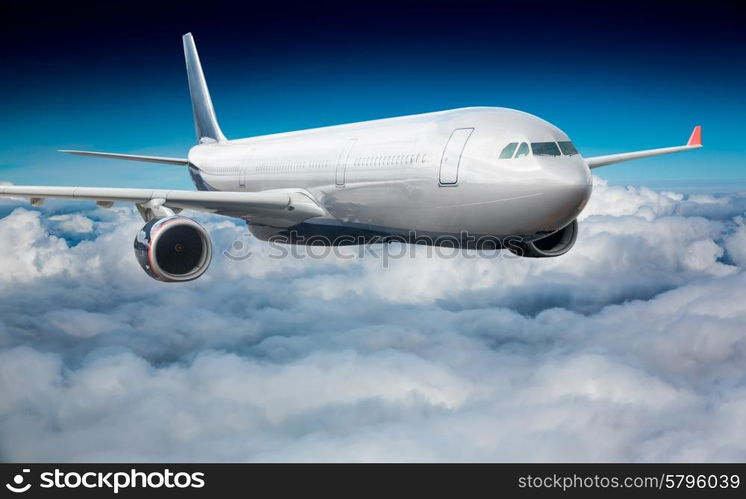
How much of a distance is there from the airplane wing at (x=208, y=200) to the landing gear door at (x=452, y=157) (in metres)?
4.65

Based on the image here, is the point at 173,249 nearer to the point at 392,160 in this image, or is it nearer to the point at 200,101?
the point at 392,160

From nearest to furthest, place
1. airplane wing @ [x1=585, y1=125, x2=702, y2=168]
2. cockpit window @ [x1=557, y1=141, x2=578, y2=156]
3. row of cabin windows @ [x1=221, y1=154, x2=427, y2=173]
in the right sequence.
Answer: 1. cockpit window @ [x1=557, y1=141, x2=578, y2=156]
2. row of cabin windows @ [x1=221, y1=154, x2=427, y2=173]
3. airplane wing @ [x1=585, y1=125, x2=702, y2=168]

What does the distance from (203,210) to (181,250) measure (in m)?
2.77

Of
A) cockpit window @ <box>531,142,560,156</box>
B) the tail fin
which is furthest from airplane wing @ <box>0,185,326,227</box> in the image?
the tail fin

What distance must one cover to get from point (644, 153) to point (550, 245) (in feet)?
20.6

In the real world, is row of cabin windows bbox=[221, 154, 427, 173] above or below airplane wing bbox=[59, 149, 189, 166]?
below

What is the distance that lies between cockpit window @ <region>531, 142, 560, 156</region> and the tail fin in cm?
1776

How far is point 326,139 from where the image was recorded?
19.2 m

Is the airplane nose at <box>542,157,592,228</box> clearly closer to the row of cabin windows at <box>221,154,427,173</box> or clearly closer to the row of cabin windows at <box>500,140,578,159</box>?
the row of cabin windows at <box>500,140,578,159</box>

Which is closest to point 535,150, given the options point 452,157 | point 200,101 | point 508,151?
point 508,151

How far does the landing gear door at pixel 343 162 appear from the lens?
17312 mm

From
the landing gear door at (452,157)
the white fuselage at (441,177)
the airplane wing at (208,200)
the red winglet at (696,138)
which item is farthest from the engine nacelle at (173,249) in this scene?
the red winglet at (696,138)

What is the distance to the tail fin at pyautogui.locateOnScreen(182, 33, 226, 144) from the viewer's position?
28875mm

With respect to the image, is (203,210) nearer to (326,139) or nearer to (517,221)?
A: (326,139)
